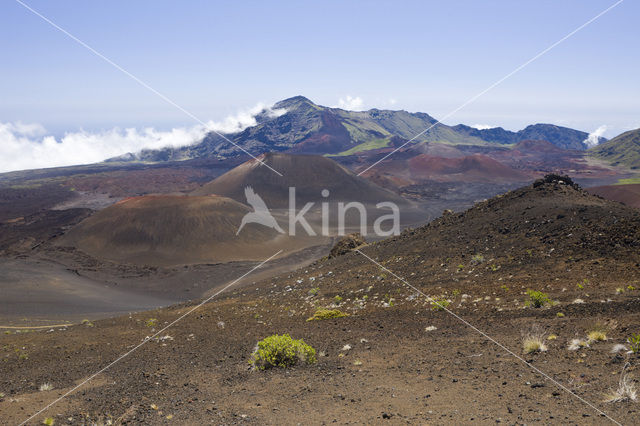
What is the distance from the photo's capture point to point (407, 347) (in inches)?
311

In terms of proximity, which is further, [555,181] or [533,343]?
[555,181]

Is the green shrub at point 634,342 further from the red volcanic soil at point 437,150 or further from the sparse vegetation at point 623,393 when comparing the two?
the red volcanic soil at point 437,150

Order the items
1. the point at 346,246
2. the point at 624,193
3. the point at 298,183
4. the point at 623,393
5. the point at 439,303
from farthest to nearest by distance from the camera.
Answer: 1. the point at 298,183
2. the point at 624,193
3. the point at 346,246
4. the point at 439,303
5. the point at 623,393

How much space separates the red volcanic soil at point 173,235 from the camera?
45562 mm

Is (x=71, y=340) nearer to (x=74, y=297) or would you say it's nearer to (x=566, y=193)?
(x=566, y=193)

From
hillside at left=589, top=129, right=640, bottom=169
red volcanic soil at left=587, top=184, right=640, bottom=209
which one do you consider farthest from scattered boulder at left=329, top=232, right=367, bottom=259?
hillside at left=589, top=129, right=640, bottom=169

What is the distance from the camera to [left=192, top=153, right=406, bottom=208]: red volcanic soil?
81.7 m

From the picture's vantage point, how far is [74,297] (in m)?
30.8

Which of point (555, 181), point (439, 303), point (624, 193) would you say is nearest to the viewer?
point (439, 303)

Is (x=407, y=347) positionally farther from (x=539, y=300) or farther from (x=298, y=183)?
(x=298, y=183)

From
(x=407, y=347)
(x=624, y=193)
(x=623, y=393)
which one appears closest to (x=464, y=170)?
(x=624, y=193)

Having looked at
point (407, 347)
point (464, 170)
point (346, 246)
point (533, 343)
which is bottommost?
point (346, 246)

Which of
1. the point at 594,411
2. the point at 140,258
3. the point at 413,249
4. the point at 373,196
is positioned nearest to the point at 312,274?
the point at 413,249

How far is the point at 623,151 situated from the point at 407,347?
674 ft
